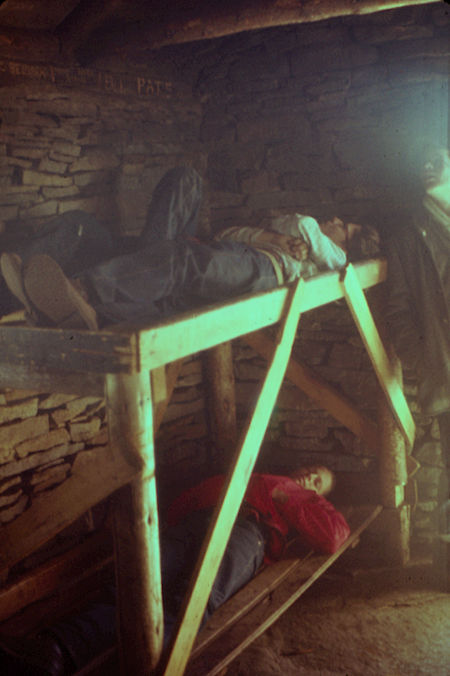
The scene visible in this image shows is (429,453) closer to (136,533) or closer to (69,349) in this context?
(136,533)

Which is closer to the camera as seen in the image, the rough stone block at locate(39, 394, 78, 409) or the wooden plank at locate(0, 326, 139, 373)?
the wooden plank at locate(0, 326, 139, 373)

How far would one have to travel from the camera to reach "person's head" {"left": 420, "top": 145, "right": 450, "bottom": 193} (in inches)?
172

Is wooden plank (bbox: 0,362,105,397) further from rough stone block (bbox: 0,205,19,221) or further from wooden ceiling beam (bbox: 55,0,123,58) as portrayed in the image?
wooden ceiling beam (bbox: 55,0,123,58)

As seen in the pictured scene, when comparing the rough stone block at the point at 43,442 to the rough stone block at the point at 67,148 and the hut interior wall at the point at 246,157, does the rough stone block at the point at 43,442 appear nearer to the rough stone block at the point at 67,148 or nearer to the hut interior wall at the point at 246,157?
the hut interior wall at the point at 246,157

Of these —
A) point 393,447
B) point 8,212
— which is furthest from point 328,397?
point 8,212

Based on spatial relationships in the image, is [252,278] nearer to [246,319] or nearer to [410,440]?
[246,319]

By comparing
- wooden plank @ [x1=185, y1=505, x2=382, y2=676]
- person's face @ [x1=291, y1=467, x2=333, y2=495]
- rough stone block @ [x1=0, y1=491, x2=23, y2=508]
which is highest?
rough stone block @ [x1=0, y1=491, x2=23, y2=508]

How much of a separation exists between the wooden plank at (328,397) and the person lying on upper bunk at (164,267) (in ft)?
3.77

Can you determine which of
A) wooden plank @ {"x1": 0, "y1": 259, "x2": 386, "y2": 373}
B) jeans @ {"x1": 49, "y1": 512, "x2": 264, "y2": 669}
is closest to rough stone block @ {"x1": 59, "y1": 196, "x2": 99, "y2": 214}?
wooden plank @ {"x1": 0, "y1": 259, "x2": 386, "y2": 373}

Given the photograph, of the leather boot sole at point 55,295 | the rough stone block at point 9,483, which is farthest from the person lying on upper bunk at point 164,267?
the rough stone block at point 9,483

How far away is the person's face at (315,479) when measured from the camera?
4758 millimetres

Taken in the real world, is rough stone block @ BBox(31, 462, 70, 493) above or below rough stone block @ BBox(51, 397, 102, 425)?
below

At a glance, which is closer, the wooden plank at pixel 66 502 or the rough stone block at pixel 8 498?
the wooden plank at pixel 66 502

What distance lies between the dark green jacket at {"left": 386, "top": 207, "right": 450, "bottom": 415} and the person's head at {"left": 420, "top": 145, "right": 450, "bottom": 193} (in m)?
0.21
